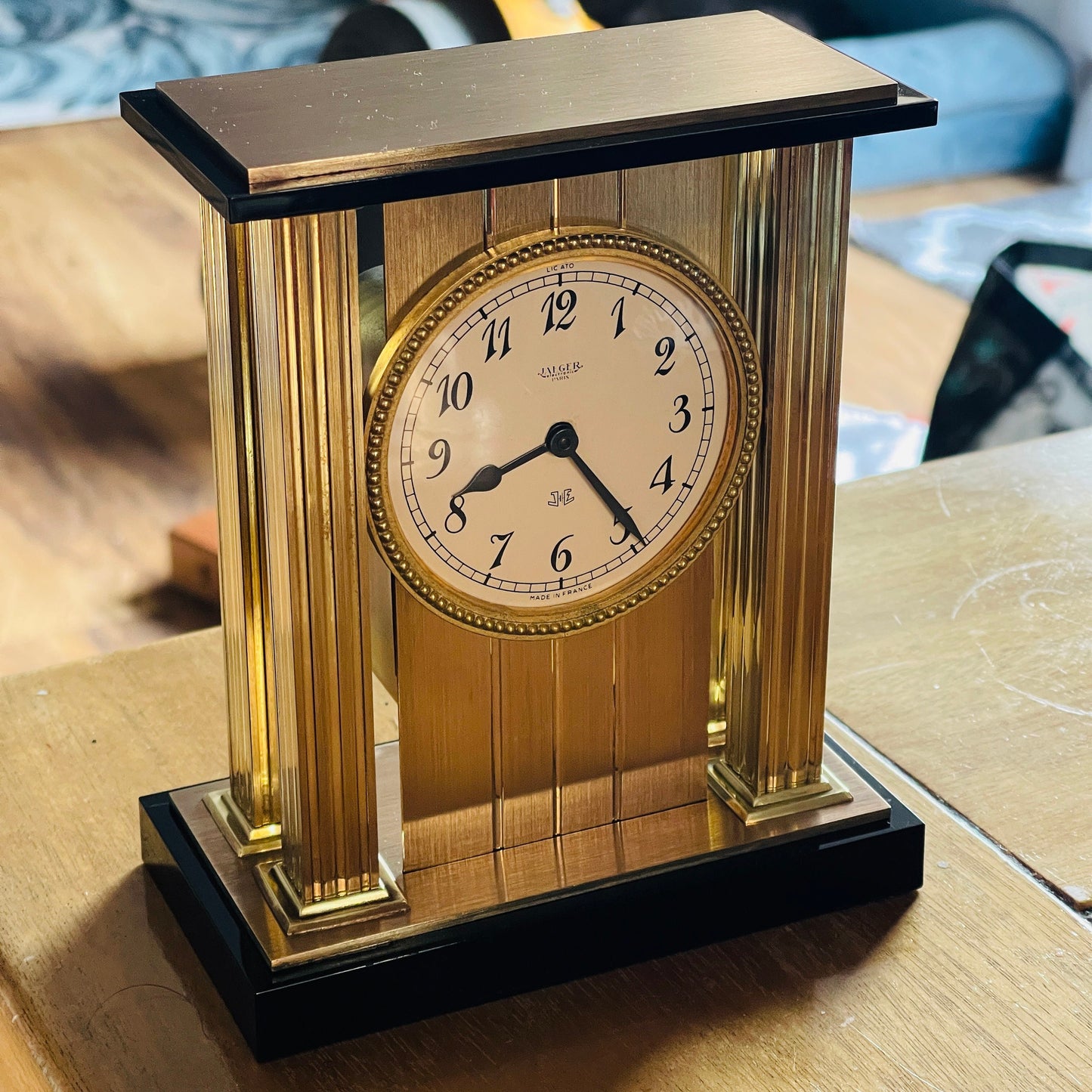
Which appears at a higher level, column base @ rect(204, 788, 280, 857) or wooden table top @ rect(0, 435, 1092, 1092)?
column base @ rect(204, 788, 280, 857)

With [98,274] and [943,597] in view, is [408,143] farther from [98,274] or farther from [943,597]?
[98,274]

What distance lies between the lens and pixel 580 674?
2.83 ft

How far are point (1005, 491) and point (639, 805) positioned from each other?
22.1 inches

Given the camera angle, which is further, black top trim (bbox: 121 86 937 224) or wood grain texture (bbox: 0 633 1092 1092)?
wood grain texture (bbox: 0 633 1092 1092)

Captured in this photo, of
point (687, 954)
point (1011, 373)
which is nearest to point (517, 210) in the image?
point (687, 954)

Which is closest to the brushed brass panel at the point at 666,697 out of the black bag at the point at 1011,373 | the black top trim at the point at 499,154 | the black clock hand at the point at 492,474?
the black clock hand at the point at 492,474

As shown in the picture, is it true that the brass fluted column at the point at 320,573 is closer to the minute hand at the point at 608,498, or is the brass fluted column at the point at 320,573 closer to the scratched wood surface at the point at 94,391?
the minute hand at the point at 608,498

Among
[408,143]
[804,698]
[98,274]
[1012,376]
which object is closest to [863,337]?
[1012,376]

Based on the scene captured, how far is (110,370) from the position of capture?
2.90 m

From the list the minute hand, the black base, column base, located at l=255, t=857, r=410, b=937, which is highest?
the minute hand

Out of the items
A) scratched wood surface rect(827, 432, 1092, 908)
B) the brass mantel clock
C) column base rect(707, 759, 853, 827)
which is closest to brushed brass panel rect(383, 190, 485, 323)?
the brass mantel clock

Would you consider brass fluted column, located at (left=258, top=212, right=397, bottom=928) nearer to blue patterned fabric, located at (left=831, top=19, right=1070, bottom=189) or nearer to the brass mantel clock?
the brass mantel clock

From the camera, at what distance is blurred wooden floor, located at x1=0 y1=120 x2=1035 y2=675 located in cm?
235

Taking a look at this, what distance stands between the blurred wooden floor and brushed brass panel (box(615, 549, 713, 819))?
1453mm
